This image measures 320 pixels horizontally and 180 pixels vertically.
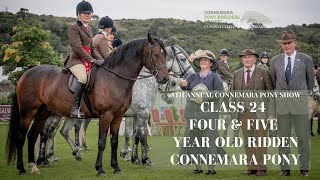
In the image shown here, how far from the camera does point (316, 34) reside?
4422 cm

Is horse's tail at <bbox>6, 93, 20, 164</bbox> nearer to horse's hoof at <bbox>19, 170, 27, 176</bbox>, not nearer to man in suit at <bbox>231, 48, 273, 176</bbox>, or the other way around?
horse's hoof at <bbox>19, 170, 27, 176</bbox>

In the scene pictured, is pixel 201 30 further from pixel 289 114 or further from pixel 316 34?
pixel 289 114

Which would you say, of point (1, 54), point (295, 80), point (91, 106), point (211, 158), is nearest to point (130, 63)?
point (91, 106)

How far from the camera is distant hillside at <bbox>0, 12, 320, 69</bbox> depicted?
44459 millimetres

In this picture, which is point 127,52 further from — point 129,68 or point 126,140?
point 126,140

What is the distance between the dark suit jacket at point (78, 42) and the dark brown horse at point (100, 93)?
342 mm

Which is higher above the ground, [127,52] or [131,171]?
[127,52]

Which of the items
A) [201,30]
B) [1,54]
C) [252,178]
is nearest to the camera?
[252,178]

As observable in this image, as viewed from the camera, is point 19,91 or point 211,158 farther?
point 19,91

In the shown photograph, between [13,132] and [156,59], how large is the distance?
3356 mm

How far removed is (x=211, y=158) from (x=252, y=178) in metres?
0.84

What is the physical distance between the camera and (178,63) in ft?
37.1

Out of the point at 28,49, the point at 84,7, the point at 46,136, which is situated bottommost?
the point at 46,136

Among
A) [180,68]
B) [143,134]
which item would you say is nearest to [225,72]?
[180,68]
